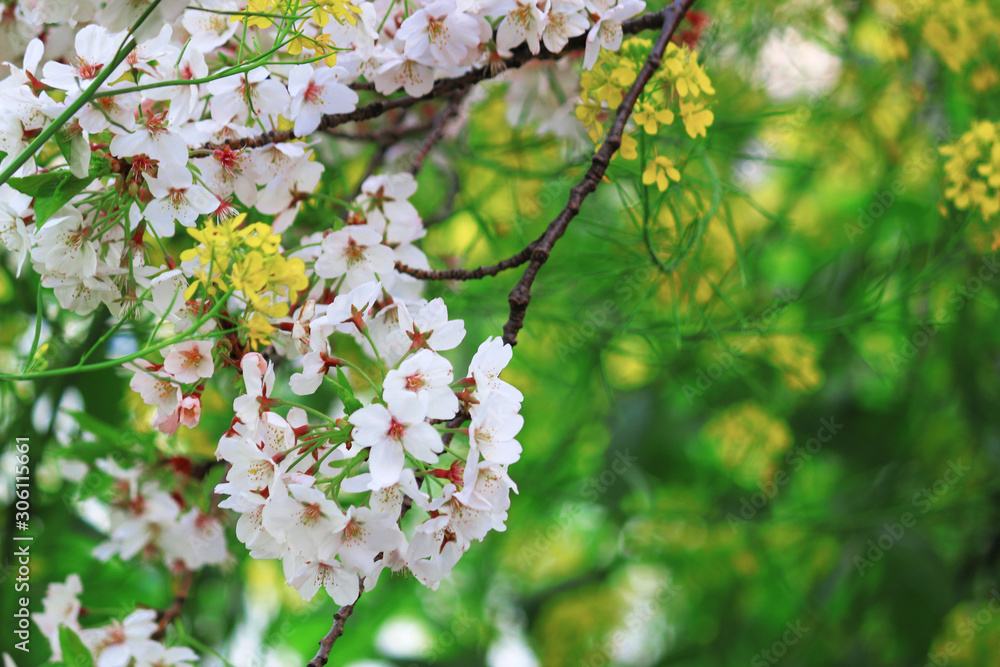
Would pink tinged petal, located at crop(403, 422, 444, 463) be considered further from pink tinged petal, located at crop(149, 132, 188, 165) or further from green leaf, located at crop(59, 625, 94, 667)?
green leaf, located at crop(59, 625, 94, 667)

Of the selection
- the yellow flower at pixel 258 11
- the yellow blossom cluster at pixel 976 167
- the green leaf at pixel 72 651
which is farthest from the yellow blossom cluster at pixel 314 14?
the yellow blossom cluster at pixel 976 167

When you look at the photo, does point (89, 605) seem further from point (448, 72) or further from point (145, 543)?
point (448, 72)

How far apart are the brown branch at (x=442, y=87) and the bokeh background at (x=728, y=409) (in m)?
0.13

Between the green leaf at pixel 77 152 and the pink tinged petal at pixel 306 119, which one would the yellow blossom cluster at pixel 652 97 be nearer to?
the pink tinged petal at pixel 306 119

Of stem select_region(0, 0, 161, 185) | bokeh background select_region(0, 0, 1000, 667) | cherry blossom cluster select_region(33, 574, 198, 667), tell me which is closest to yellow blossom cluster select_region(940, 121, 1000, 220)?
bokeh background select_region(0, 0, 1000, 667)

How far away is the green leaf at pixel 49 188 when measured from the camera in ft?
1.34

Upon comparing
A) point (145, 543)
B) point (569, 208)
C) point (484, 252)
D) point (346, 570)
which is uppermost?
point (569, 208)

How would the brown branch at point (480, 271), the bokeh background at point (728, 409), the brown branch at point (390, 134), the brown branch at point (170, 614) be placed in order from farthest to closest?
1. the bokeh background at point (728, 409)
2. the brown branch at point (390, 134)
3. the brown branch at point (170, 614)
4. the brown branch at point (480, 271)

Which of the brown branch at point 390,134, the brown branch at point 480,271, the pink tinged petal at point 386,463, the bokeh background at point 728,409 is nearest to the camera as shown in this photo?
the pink tinged petal at point 386,463

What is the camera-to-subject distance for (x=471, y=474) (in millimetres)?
366

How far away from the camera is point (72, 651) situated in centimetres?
53

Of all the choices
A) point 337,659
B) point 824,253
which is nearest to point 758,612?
point 824,253

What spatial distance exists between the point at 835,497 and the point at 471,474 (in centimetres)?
102

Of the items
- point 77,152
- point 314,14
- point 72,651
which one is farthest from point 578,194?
point 72,651
